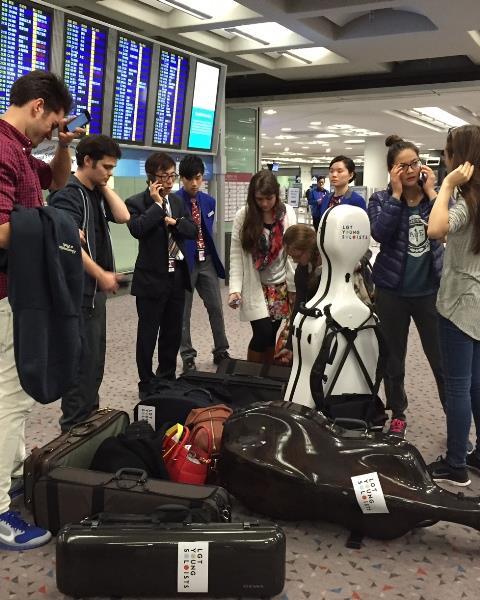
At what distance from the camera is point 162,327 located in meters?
3.69

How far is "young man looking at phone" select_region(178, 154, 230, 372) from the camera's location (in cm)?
405

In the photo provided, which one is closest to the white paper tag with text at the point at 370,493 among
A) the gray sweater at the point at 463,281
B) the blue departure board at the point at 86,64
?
the gray sweater at the point at 463,281

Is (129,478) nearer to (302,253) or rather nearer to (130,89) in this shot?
(302,253)

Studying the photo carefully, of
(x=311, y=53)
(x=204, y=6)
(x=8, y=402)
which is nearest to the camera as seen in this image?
(x=8, y=402)

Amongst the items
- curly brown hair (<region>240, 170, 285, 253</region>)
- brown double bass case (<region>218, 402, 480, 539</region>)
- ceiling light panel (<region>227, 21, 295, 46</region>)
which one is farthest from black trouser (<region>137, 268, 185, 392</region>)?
ceiling light panel (<region>227, 21, 295, 46</region>)

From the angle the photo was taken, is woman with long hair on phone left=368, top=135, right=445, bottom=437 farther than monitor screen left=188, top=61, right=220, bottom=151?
No

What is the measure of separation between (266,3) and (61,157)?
11.8 feet

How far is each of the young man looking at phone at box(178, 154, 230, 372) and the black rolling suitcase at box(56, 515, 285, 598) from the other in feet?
7.62

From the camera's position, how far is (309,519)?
2232 millimetres

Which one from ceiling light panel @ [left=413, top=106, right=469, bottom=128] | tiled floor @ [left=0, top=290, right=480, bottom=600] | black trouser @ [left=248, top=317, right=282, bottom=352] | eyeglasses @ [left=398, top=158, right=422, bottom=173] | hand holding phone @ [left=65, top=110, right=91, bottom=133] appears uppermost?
ceiling light panel @ [left=413, top=106, right=469, bottom=128]

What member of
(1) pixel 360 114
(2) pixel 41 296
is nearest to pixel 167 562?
(2) pixel 41 296

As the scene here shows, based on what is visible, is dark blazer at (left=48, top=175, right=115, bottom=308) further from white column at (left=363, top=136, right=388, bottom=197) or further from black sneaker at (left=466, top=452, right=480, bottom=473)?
white column at (left=363, top=136, right=388, bottom=197)

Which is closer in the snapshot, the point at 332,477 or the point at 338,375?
the point at 332,477

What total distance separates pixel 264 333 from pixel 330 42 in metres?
4.40
